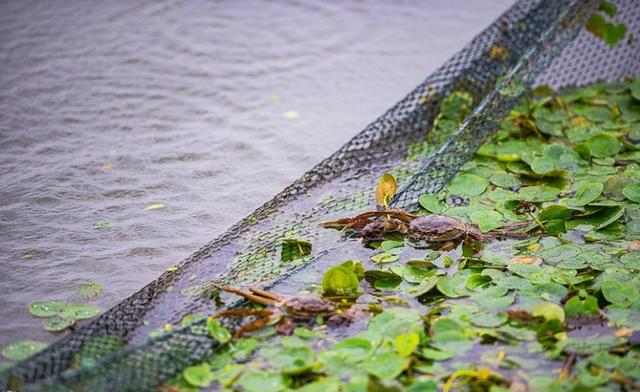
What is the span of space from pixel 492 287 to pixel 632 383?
0.62 metres

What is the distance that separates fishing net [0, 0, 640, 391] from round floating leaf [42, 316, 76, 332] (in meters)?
0.18

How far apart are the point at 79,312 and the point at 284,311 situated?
70 centimetres

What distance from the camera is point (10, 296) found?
8.87ft

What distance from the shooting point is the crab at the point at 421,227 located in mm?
2930

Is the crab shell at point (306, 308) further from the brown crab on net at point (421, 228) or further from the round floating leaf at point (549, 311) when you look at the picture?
the round floating leaf at point (549, 311)

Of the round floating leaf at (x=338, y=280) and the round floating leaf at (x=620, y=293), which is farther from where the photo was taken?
the round floating leaf at (x=338, y=280)

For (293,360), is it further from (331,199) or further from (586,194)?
(586,194)

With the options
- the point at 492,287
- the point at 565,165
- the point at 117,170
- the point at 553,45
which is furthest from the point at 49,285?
the point at 553,45

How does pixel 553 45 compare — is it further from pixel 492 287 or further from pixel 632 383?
pixel 632 383

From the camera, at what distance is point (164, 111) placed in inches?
165

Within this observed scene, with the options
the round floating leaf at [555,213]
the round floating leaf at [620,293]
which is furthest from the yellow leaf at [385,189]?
the round floating leaf at [620,293]

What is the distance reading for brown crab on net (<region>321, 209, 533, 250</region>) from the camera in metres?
2.93

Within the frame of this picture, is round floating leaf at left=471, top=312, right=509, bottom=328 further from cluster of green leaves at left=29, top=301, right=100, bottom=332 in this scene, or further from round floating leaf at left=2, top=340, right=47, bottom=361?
round floating leaf at left=2, top=340, right=47, bottom=361

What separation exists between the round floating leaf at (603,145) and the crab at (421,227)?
0.72m
